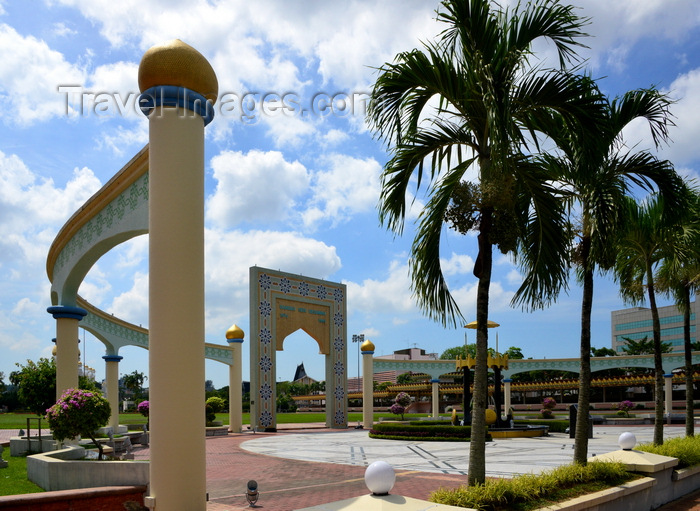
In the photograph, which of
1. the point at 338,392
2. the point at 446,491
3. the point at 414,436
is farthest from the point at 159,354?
the point at 338,392

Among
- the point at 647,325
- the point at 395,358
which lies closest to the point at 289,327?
the point at 395,358

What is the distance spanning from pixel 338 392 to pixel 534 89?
2484 cm

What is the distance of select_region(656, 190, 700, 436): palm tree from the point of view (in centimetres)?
1232

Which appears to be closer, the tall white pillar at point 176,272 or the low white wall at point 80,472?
the tall white pillar at point 176,272

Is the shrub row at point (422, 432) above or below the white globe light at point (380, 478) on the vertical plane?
below

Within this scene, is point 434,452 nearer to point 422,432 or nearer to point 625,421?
point 422,432

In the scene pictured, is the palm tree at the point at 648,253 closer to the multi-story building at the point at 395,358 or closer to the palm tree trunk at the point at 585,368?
the palm tree trunk at the point at 585,368

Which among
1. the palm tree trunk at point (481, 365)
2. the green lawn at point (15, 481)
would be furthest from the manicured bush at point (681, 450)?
the green lawn at point (15, 481)

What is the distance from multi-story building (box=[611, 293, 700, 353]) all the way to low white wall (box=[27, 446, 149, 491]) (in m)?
77.5

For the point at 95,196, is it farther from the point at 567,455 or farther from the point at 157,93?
the point at 567,455

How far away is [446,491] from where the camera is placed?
6328 mm

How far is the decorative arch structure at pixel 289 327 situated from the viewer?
88.0 ft

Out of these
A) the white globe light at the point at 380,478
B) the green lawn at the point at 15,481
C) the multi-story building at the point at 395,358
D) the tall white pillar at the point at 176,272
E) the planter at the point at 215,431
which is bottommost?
the multi-story building at the point at 395,358

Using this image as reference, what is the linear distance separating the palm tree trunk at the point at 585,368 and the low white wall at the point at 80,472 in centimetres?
616
